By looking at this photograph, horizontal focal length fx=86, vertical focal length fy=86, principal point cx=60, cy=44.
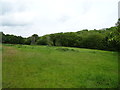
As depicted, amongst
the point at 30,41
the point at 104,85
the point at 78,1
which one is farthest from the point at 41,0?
the point at 30,41

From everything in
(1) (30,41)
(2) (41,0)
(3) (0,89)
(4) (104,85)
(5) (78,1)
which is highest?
(5) (78,1)

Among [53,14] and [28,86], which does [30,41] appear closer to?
[53,14]

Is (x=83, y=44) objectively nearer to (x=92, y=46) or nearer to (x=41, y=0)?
(x=92, y=46)

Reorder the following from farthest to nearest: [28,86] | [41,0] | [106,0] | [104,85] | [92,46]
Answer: [92,46], [106,0], [41,0], [104,85], [28,86]

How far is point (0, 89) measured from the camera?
2.74 metres

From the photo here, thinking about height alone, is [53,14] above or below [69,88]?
above

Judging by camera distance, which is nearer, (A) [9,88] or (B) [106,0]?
(A) [9,88]

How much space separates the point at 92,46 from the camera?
29312 millimetres

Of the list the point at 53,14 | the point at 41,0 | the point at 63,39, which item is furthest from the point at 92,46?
the point at 41,0

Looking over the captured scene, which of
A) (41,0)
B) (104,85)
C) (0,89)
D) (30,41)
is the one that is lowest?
(104,85)

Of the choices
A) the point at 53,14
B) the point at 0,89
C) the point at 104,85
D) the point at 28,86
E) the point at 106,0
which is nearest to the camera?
the point at 0,89

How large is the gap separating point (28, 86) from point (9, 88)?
0.59m

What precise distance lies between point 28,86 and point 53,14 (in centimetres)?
1106

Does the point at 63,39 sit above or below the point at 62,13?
below
